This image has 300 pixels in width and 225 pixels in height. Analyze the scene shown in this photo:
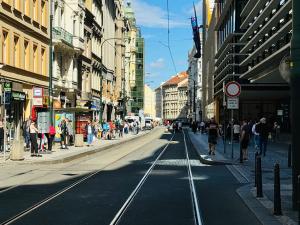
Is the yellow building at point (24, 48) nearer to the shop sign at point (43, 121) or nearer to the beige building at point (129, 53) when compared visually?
the shop sign at point (43, 121)

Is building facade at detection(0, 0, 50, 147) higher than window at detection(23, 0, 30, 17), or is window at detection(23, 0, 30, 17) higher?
window at detection(23, 0, 30, 17)

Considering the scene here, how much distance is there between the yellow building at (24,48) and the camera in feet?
113

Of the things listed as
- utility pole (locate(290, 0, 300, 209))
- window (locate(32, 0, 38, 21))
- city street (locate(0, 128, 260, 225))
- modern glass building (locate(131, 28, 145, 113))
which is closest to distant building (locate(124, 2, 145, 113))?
modern glass building (locate(131, 28, 145, 113))

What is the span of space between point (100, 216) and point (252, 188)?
526cm

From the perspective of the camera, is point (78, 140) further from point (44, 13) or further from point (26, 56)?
point (44, 13)

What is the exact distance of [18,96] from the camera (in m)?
36.0

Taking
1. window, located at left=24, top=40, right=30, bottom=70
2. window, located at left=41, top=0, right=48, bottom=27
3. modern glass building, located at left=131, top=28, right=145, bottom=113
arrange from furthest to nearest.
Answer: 1. modern glass building, located at left=131, top=28, right=145, bottom=113
2. window, located at left=41, top=0, right=48, bottom=27
3. window, located at left=24, top=40, right=30, bottom=70

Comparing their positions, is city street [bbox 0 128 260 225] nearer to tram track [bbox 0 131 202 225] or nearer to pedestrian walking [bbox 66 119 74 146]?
tram track [bbox 0 131 202 225]

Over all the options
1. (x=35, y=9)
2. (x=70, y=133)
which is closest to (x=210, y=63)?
(x=35, y=9)

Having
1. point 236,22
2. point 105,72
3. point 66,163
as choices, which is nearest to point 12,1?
point 66,163

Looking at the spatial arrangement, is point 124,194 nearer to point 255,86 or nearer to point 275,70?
point 275,70

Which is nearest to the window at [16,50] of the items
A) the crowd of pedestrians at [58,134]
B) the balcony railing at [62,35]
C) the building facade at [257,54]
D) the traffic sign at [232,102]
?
the crowd of pedestrians at [58,134]

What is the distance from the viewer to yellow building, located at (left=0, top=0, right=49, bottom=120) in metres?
34.5

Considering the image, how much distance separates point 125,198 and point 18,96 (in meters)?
24.6
